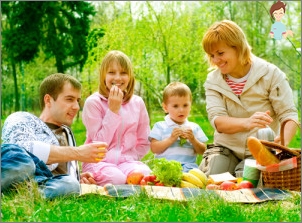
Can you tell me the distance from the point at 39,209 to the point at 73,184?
584 mm

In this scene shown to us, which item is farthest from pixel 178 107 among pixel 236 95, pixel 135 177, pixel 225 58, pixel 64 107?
pixel 64 107

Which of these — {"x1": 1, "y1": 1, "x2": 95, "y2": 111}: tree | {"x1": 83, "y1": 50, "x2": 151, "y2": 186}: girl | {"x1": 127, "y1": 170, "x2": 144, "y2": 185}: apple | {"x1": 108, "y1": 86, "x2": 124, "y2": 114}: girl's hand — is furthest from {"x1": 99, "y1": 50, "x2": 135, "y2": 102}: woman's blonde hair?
{"x1": 1, "y1": 1, "x2": 95, "y2": 111}: tree

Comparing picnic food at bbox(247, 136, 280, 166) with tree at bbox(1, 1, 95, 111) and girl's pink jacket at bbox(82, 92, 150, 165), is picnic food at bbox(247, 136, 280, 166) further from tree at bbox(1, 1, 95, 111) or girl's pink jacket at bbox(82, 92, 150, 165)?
tree at bbox(1, 1, 95, 111)

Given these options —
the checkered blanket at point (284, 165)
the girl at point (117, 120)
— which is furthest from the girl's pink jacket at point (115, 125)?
the checkered blanket at point (284, 165)

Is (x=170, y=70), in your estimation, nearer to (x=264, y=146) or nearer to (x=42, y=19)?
(x=264, y=146)

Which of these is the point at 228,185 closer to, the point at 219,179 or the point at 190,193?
the point at 219,179

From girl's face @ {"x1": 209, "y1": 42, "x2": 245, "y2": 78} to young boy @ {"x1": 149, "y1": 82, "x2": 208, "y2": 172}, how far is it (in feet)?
1.61

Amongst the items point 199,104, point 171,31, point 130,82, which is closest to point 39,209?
point 130,82

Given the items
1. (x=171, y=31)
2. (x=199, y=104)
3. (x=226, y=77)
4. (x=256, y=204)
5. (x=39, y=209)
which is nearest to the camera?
(x=39, y=209)

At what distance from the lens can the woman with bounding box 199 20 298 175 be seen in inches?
176

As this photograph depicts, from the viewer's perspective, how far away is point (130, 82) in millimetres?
4836

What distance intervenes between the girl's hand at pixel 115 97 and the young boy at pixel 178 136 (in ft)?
1.93

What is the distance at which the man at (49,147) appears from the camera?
3.34m

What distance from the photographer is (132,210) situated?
116 inches
